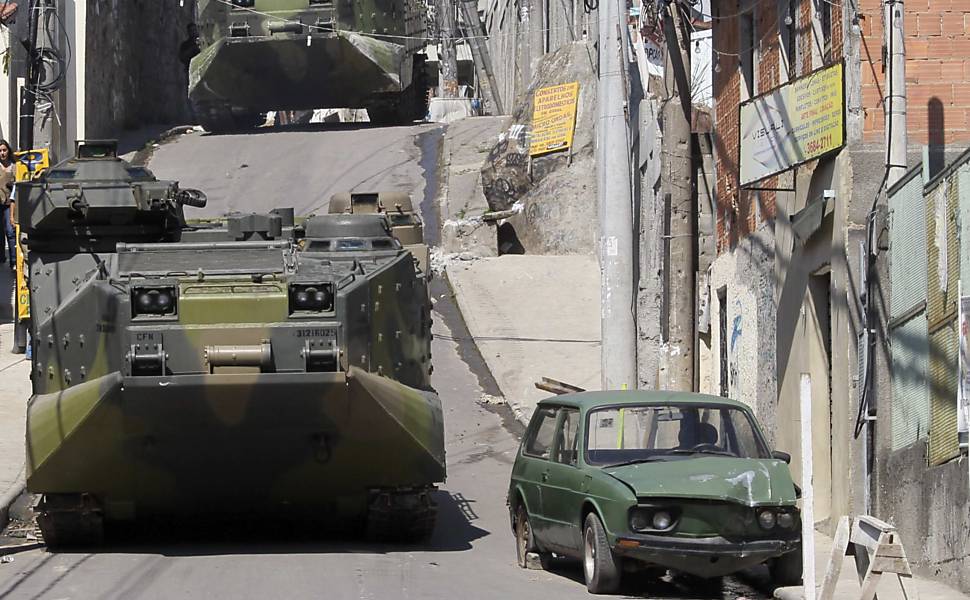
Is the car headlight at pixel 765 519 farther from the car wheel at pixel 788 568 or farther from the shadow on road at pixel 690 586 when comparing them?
the shadow on road at pixel 690 586

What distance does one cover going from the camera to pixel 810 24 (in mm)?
15445

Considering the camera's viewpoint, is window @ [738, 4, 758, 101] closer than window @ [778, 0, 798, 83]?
No

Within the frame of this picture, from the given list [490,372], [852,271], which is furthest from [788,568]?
[490,372]

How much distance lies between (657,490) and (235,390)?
3252mm

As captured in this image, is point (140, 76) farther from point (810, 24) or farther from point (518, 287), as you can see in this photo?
point (810, 24)

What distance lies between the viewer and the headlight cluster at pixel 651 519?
10.4m

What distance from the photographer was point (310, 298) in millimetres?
12320

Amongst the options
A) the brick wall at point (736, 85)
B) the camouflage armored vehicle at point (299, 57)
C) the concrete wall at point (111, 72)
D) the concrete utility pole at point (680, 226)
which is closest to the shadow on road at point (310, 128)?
the camouflage armored vehicle at point (299, 57)

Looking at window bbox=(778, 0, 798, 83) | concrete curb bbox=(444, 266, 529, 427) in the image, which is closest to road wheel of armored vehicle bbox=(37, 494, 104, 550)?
concrete curb bbox=(444, 266, 529, 427)

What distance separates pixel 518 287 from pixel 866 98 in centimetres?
1336

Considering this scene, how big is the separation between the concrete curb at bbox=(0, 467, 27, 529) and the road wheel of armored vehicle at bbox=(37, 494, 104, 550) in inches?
64.8

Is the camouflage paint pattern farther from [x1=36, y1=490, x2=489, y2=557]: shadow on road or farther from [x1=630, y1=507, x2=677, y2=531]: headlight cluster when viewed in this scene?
[x1=630, y1=507, x2=677, y2=531]: headlight cluster

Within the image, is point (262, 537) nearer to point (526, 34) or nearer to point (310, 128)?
point (310, 128)

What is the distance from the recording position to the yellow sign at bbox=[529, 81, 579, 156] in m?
31.2
